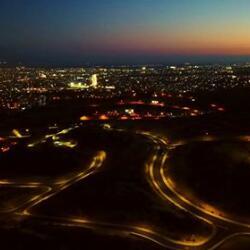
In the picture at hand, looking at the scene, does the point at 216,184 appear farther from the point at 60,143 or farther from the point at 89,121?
the point at 89,121

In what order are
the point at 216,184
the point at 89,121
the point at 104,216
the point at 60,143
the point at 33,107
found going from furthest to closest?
the point at 33,107 → the point at 89,121 → the point at 60,143 → the point at 216,184 → the point at 104,216

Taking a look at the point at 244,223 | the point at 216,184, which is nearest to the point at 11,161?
the point at 216,184

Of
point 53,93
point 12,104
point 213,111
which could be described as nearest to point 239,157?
point 213,111

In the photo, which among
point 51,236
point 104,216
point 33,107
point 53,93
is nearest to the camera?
point 51,236

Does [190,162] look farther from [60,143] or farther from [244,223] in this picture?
[60,143]

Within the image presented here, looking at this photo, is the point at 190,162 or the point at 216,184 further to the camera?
the point at 190,162

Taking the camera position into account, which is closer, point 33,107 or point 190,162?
point 190,162

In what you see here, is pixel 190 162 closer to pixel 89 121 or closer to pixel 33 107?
pixel 89 121

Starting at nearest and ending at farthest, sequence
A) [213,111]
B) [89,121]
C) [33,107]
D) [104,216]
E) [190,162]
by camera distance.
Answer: [104,216]
[190,162]
[89,121]
[213,111]
[33,107]

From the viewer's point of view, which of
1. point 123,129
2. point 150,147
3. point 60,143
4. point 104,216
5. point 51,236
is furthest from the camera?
point 123,129
